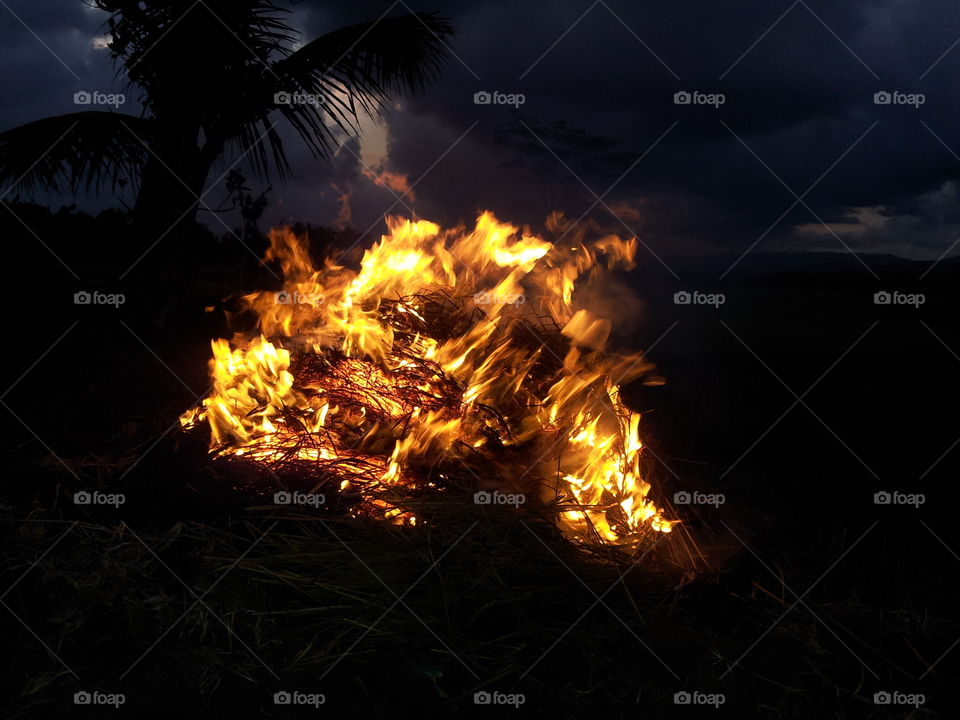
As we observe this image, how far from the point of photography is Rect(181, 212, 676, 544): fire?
447cm

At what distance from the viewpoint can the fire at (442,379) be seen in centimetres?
447

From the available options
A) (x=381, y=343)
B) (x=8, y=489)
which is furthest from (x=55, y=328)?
(x=381, y=343)

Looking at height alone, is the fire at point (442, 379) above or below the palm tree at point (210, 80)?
below

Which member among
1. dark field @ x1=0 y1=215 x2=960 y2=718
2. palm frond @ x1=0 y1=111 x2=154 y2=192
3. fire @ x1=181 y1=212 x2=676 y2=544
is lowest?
dark field @ x1=0 y1=215 x2=960 y2=718

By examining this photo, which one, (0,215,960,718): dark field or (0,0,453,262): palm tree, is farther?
(0,0,453,262): palm tree

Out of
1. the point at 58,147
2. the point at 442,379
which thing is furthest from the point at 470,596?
the point at 58,147

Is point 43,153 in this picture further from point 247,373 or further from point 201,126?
point 247,373

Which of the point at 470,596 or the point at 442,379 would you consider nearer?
the point at 470,596

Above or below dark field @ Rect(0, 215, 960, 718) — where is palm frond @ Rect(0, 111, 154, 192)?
above

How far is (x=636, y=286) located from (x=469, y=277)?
240 centimetres

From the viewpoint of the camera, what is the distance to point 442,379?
4.80 m

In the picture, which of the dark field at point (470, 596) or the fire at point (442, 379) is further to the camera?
the fire at point (442, 379)

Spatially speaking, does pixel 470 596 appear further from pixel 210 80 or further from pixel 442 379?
pixel 210 80

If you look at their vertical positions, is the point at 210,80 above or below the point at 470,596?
above
